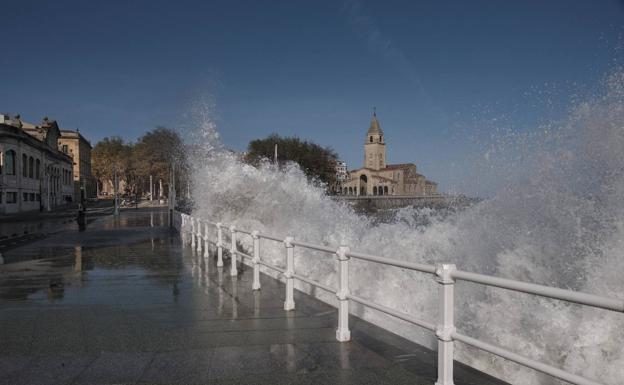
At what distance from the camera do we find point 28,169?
64000 mm

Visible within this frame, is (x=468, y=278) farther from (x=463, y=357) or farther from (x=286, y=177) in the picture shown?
(x=286, y=177)

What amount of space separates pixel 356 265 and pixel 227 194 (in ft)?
45.3

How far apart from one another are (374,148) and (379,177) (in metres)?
12.2

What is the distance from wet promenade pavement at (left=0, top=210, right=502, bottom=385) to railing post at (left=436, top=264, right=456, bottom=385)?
37 centimetres

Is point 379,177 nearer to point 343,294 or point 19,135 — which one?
point 19,135

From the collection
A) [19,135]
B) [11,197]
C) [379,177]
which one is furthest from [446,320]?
[379,177]

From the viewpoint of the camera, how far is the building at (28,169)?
55.6 metres

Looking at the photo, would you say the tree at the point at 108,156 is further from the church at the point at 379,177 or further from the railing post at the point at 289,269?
the railing post at the point at 289,269

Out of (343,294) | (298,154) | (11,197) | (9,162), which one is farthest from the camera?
(298,154)

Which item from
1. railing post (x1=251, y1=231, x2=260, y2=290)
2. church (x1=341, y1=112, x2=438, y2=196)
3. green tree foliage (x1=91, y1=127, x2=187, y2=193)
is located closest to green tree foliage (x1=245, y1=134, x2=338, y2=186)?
green tree foliage (x1=91, y1=127, x2=187, y2=193)

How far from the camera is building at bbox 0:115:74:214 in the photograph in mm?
55625

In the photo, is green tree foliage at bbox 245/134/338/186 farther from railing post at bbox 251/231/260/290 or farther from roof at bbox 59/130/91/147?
railing post at bbox 251/231/260/290

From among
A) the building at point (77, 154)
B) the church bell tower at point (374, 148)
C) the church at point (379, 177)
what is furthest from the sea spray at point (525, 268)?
the church bell tower at point (374, 148)

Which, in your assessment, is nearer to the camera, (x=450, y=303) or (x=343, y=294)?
(x=450, y=303)
